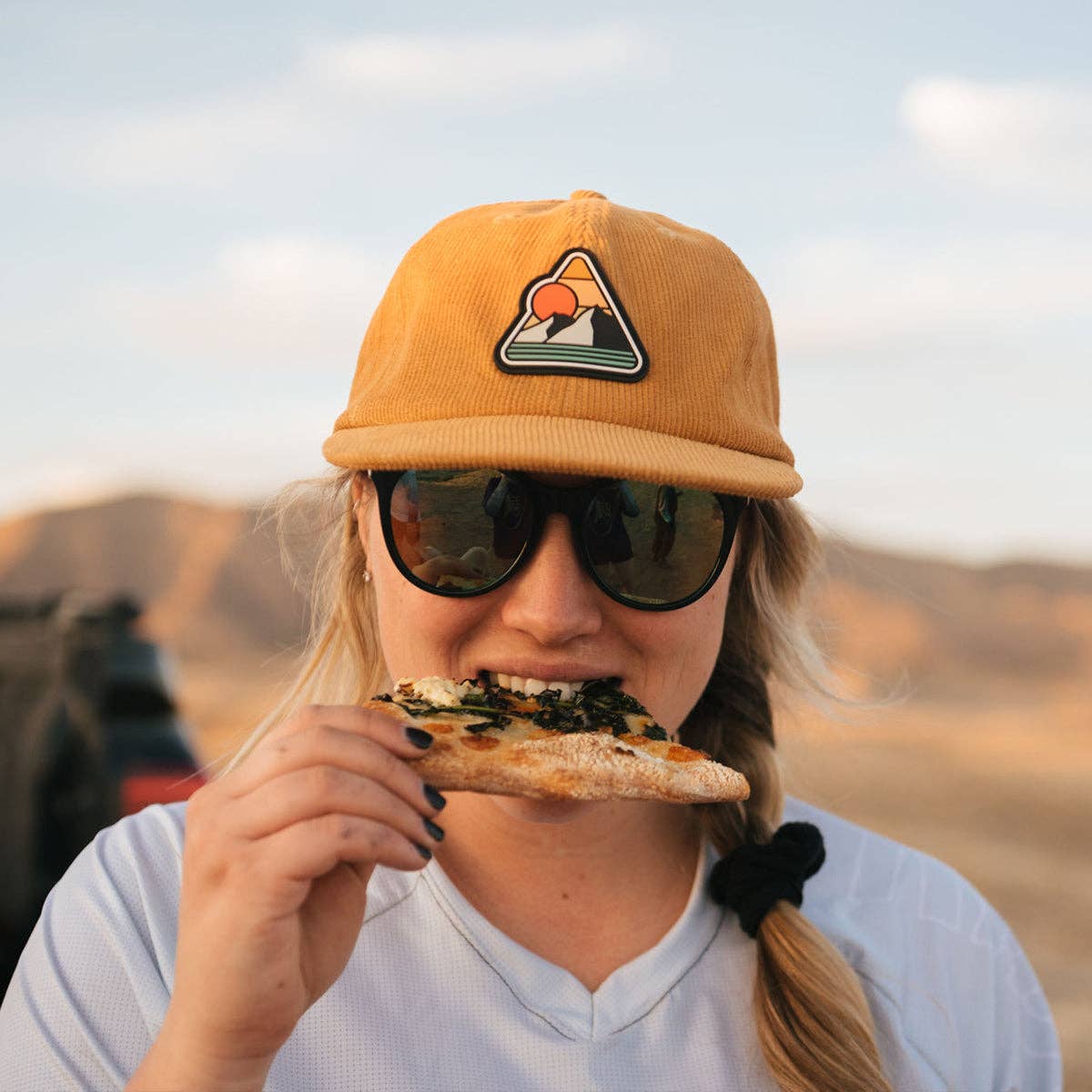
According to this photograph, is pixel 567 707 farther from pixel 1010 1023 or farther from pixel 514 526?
pixel 1010 1023

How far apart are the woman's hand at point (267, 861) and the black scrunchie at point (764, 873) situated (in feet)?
3.20

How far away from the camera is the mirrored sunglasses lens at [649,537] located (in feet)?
8.63

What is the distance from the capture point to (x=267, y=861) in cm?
208

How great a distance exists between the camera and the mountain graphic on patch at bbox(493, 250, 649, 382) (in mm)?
2535

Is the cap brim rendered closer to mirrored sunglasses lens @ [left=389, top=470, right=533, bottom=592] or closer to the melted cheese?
mirrored sunglasses lens @ [left=389, top=470, right=533, bottom=592]

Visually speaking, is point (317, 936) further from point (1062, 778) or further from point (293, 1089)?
point (1062, 778)

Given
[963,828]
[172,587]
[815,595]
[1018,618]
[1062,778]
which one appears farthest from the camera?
[172,587]

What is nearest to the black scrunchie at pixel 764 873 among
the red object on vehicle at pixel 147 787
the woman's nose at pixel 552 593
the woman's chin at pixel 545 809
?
the woman's chin at pixel 545 809

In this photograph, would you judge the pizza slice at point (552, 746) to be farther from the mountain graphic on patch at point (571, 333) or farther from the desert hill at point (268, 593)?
the desert hill at point (268, 593)

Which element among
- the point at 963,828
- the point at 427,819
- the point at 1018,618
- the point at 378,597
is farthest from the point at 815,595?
the point at 1018,618

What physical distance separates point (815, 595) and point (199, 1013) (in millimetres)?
2091

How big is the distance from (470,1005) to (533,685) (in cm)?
61

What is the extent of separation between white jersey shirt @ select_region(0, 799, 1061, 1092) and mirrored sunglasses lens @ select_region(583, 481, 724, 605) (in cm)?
71

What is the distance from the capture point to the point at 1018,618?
38.1 meters
